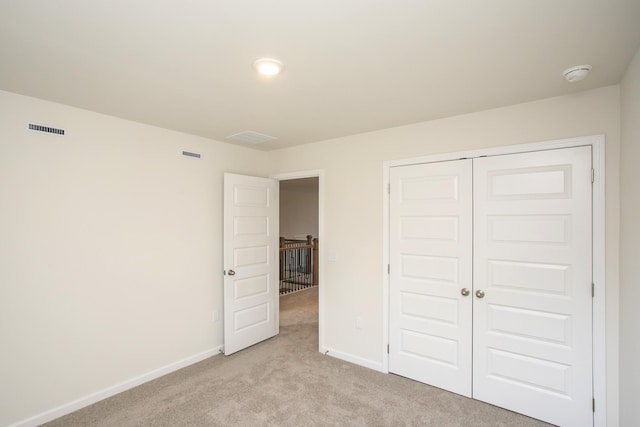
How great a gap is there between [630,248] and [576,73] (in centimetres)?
113

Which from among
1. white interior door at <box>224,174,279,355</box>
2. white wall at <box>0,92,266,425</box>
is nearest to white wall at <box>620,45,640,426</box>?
white interior door at <box>224,174,279,355</box>

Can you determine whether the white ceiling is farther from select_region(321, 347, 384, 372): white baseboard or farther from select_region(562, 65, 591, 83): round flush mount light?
select_region(321, 347, 384, 372): white baseboard

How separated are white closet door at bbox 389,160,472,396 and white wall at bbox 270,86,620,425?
187 mm

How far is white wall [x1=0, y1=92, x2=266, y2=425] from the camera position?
2.29 m

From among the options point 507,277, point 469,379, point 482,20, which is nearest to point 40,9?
point 482,20

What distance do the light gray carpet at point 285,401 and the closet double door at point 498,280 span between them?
0.83 feet

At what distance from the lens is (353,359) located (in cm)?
341

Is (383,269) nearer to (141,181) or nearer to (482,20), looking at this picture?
(482,20)

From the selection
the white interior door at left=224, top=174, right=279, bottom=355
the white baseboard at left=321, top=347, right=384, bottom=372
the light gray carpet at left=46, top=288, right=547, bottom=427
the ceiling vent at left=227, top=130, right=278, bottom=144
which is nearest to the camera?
the light gray carpet at left=46, top=288, right=547, bottom=427

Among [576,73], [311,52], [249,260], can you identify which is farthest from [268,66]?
[249,260]

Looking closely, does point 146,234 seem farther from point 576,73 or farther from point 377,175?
point 576,73

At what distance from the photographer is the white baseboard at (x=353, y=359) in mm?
3241

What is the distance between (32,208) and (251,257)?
2117mm

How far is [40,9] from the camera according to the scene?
1371 mm
